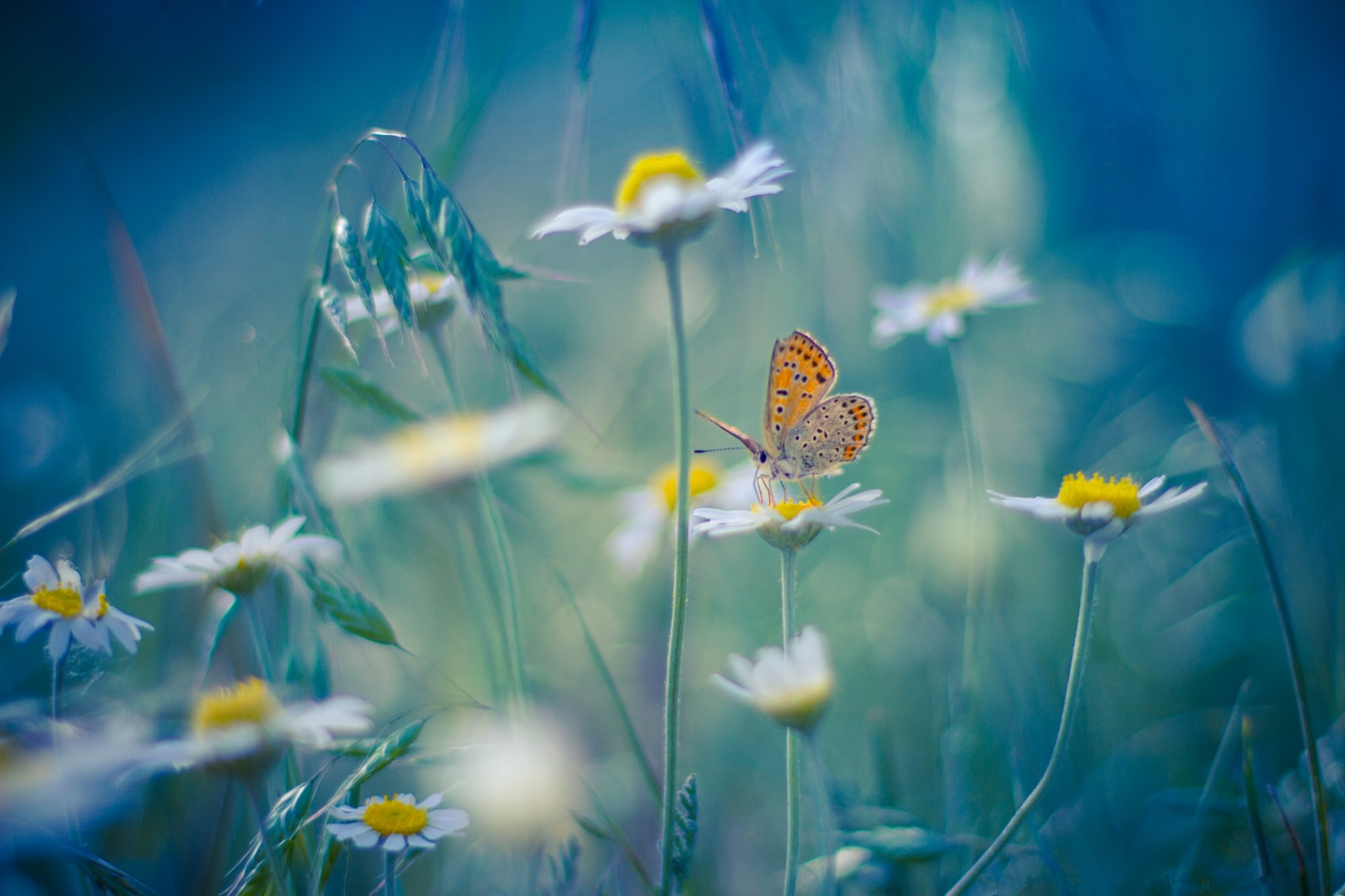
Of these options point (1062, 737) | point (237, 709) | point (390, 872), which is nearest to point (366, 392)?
point (237, 709)

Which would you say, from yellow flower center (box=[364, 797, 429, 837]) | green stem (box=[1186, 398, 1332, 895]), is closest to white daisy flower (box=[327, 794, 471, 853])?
yellow flower center (box=[364, 797, 429, 837])

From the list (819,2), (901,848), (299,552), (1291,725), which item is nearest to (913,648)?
(1291,725)

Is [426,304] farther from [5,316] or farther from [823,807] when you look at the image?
[823,807]

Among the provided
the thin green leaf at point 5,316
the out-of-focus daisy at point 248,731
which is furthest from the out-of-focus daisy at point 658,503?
the thin green leaf at point 5,316

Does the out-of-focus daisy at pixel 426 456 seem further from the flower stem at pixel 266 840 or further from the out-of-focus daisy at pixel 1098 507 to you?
the out-of-focus daisy at pixel 1098 507

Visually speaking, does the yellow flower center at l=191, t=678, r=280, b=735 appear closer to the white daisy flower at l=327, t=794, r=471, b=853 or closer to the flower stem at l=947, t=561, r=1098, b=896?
the white daisy flower at l=327, t=794, r=471, b=853

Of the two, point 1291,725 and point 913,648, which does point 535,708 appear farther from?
point 1291,725

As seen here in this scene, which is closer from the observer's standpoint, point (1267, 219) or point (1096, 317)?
point (1267, 219)
